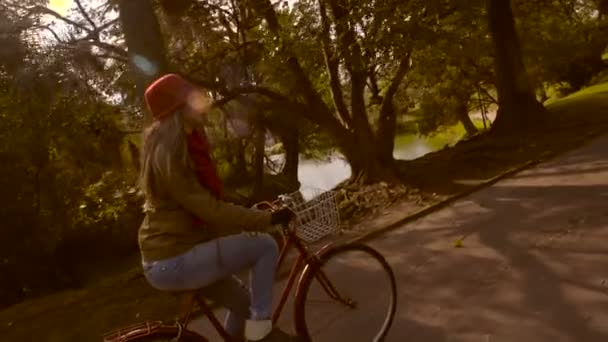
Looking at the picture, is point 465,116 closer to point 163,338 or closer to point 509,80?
point 509,80

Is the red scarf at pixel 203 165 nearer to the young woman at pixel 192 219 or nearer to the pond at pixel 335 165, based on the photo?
the young woman at pixel 192 219

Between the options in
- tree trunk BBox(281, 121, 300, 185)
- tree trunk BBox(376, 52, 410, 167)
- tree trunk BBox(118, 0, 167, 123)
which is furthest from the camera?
tree trunk BBox(281, 121, 300, 185)

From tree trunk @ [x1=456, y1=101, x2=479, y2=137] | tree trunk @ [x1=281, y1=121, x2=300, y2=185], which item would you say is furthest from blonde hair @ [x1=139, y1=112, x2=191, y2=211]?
tree trunk @ [x1=456, y1=101, x2=479, y2=137]

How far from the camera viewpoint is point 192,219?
3322 millimetres

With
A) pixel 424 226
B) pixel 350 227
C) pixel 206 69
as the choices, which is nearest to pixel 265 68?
pixel 206 69

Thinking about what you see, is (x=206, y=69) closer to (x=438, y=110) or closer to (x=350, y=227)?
(x=350, y=227)

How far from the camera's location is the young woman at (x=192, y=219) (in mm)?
3145

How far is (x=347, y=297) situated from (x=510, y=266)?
1.71 meters

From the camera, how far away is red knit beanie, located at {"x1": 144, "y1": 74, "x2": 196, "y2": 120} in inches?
125

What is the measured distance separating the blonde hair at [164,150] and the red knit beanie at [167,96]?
0.04 meters

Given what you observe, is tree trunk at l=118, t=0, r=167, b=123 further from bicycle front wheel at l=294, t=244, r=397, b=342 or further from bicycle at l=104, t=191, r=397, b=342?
bicycle front wheel at l=294, t=244, r=397, b=342

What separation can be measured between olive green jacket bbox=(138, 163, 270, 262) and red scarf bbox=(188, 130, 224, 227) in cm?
8

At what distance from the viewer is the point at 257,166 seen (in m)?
19.7

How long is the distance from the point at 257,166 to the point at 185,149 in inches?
653
